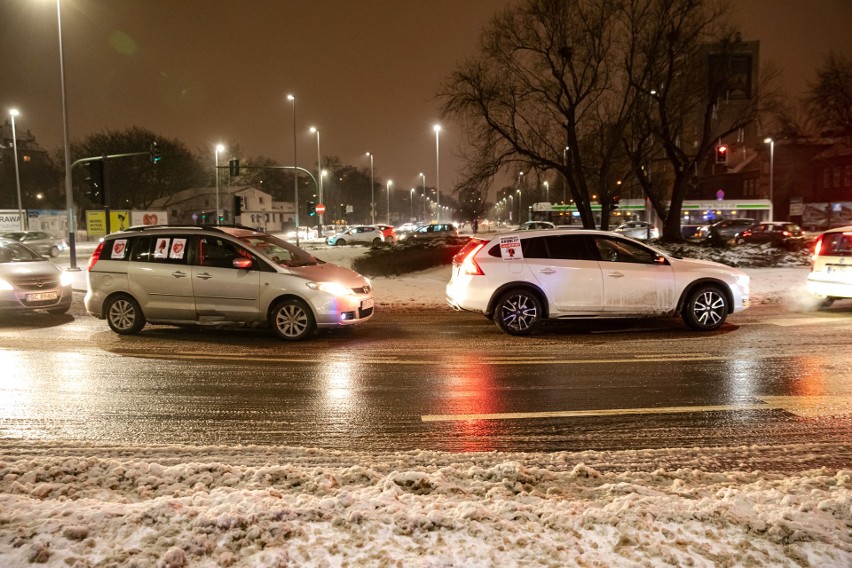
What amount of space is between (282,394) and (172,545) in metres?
3.82

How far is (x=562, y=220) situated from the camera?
55.6m

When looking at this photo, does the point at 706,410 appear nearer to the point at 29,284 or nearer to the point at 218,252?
the point at 218,252

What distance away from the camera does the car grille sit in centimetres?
1222

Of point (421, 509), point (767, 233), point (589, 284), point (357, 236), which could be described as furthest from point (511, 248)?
point (357, 236)

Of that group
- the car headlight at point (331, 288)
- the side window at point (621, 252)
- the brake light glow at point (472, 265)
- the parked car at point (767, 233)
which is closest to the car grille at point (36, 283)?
the car headlight at point (331, 288)

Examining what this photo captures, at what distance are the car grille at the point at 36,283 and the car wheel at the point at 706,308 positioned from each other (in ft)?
38.4

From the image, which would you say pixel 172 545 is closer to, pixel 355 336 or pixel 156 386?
pixel 156 386

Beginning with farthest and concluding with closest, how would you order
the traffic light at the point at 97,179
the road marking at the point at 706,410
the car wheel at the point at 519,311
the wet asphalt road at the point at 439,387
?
the traffic light at the point at 97,179 < the car wheel at the point at 519,311 < the road marking at the point at 706,410 < the wet asphalt road at the point at 439,387

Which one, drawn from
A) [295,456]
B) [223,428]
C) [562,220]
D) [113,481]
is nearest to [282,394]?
[223,428]

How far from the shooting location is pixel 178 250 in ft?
35.0

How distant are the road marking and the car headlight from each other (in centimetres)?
428

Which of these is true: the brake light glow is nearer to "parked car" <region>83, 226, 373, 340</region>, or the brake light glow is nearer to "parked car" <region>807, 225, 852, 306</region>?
"parked car" <region>83, 226, 373, 340</region>

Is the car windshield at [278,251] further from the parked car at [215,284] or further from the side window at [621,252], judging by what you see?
the side window at [621,252]

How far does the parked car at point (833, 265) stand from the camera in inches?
479
